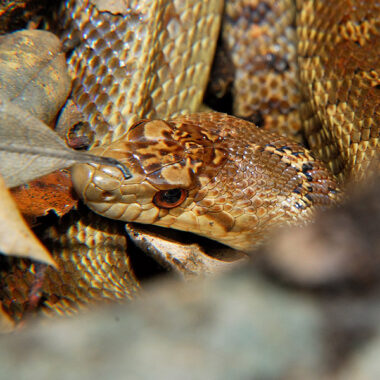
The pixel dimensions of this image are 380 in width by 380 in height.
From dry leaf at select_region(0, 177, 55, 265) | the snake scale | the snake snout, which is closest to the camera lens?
dry leaf at select_region(0, 177, 55, 265)

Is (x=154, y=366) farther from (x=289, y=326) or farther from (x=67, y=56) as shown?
(x=67, y=56)

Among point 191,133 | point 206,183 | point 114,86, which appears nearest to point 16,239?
point 206,183

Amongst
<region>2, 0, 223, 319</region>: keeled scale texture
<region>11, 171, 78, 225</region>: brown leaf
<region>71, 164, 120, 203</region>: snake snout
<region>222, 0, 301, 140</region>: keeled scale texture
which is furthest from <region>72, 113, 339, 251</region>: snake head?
<region>222, 0, 301, 140</region>: keeled scale texture

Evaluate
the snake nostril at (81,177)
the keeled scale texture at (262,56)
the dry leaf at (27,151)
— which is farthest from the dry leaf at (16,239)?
the keeled scale texture at (262,56)

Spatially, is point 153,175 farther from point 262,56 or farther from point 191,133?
point 262,56

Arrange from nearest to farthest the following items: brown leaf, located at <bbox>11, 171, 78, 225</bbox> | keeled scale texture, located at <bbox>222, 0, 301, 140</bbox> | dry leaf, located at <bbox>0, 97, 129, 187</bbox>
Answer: dry leaf, located at <bbox>0, 97, 129, 187</bbox>
brown leaf, located at <bbox>11, 171, 78, 225</bbox>
keeled scale texture, located at <bbox>222, 0, 301, 140</bbox>

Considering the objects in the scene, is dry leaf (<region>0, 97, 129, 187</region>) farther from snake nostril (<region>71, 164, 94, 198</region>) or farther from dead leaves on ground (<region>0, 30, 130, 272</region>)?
snake nostril (<region>71, 164, 94, 198</region>)
